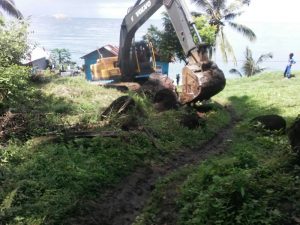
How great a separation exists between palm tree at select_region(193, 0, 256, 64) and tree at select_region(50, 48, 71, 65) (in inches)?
533

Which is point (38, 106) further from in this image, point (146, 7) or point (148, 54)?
point (148, 54)

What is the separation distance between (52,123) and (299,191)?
703cm

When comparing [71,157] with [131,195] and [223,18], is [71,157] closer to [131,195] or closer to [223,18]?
[131,195]

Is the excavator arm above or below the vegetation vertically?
above

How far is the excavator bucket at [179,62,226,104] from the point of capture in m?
A: 12.8

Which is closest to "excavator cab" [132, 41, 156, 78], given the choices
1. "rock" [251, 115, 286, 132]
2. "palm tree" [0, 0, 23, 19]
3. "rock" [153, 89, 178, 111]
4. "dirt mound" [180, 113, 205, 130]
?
"rock" [153, 89, 178, 111]

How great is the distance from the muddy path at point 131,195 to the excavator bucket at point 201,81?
248 cm

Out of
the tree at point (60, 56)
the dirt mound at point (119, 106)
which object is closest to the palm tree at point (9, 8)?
the tree at point (60, 56)

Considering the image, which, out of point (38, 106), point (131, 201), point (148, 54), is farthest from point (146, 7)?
point (131, 201)

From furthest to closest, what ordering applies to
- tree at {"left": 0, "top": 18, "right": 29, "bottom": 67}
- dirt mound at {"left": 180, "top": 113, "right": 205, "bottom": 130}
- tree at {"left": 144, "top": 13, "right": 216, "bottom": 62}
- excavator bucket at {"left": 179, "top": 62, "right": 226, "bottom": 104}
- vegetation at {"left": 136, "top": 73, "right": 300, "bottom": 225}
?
tree at {"left": 144, "top": 13, "right": 216, "bottom": 62}
tree at {"left": 0, "top": 18, "right": 29, "bottom": 67}
excavator bucket at {"left": 179, "top": 62, "right": 226, "bottom": 104}
dirt mound at {"left": 180, "top": 113, "right": 205, "bottom": 130}
vegetation at {"left": 136, "top": 73, "right": 300, "bottom": 225}

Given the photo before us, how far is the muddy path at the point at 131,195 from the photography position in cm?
690

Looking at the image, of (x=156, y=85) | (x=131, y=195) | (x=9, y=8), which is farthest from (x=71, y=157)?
(x=9, y=8)

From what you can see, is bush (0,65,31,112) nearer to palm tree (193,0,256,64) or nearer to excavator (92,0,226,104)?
excavator (92,0,226,104)

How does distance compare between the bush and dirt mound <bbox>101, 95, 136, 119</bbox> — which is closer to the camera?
the bush
